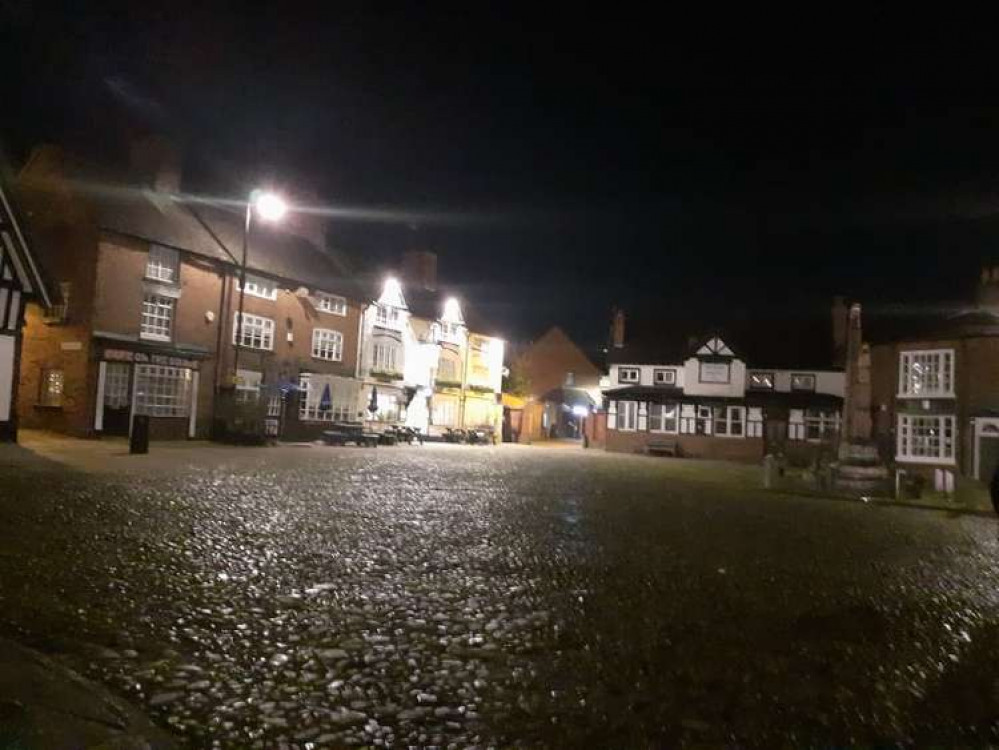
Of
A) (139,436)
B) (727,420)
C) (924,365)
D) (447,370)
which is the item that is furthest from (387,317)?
(924,365)

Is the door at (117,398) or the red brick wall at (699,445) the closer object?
the door at (117,398)

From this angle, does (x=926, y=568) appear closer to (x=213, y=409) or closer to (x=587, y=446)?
(x=213, y=409)

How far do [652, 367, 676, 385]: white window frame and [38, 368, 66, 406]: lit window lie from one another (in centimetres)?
3270

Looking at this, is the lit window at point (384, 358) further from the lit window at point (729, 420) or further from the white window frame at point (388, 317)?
the lit window at point (729, 420)

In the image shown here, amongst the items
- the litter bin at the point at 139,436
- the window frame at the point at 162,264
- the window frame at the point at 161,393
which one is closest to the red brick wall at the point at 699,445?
the window frame at the point at 161,393

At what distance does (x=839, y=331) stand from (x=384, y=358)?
2775 centimetres

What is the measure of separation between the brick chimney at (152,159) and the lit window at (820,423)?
35.6 metres

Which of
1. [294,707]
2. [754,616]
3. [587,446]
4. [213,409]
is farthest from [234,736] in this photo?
[587,446]

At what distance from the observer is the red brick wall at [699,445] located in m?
42.9

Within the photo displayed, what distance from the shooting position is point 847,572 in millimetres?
9125

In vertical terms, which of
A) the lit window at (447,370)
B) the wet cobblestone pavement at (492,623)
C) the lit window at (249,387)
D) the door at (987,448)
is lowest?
the wet cobblestone pavement at (492,623)

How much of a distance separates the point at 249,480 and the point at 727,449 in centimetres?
3335

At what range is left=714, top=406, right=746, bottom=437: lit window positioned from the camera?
43.6 metres

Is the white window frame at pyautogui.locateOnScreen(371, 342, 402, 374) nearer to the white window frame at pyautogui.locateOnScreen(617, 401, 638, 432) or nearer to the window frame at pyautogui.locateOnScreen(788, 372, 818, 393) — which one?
the white window frame at pyautogui.locateOnScreen(617, 401, 638, 432)
